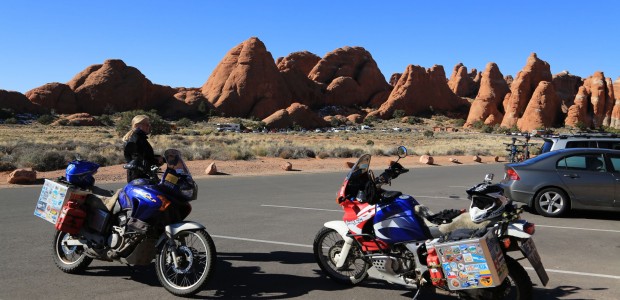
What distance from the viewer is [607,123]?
309 ft

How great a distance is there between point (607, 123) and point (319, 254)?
10426 cm

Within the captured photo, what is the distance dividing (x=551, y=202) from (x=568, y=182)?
51 cm

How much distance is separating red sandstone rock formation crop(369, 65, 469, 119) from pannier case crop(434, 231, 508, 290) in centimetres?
10253

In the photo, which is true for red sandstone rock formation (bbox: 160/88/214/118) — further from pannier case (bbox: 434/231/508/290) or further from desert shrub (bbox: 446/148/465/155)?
pannier case (bbox: 434/231/508/290)

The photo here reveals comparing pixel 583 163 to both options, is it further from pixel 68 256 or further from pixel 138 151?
pixel 68 256

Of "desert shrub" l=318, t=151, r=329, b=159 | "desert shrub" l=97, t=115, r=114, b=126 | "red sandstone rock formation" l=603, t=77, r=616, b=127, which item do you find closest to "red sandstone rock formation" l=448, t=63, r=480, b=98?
"red sandstone rock formation" l=603, t=77, r=616, b=127

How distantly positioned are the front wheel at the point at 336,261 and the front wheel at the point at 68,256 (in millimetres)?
2651

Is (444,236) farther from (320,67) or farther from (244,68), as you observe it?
(320,67)

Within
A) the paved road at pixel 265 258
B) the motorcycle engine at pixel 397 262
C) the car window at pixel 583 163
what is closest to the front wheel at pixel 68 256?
the paved road at pixel 265 258

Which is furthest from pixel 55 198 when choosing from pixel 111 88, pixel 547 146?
pixel 111 88

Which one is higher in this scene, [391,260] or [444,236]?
[444,236]

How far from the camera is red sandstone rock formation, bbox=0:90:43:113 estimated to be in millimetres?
Result: 79625

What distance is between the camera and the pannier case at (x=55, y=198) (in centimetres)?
566

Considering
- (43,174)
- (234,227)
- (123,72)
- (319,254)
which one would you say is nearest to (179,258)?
(319,254)
